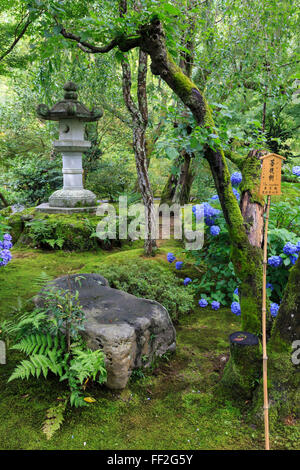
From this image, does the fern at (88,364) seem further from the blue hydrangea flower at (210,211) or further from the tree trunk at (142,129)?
the tree trunk at (142,129)

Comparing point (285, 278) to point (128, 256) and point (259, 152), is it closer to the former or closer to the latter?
point (259, 152)

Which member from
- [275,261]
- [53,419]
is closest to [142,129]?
[275,261]

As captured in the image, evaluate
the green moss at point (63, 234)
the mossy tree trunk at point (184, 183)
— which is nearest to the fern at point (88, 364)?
the green moss at point (63, 234)

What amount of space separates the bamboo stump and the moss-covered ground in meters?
0.11

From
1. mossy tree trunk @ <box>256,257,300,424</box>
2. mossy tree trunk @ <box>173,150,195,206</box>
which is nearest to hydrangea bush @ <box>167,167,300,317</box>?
mossy tree trunk @ <box>256,257,300,424</box>

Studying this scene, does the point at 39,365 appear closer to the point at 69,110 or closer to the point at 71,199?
the point at 71,199

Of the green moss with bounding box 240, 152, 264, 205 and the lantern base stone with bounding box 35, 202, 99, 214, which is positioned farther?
the lantern base stone with bounding box 35, 202, 99, 214

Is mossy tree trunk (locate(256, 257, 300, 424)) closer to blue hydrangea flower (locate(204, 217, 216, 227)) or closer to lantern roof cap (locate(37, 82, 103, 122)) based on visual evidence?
blue hydrangea flower (locate(204, 217, 216, 227))

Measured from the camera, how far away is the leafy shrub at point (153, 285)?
341cm

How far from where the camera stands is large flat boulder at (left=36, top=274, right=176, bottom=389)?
2.17 m

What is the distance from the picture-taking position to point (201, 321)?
11.3 ft

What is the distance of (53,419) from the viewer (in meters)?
1.91

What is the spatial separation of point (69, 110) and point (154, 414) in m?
5.76
